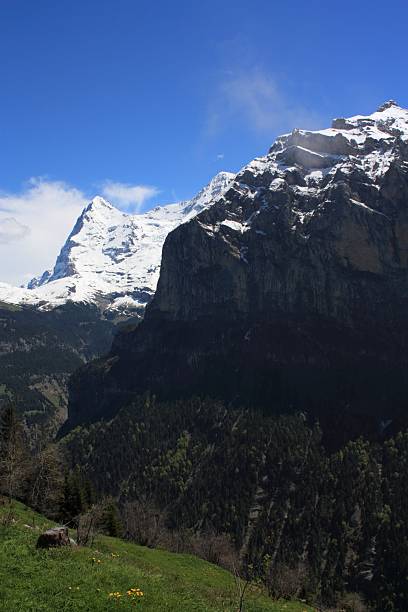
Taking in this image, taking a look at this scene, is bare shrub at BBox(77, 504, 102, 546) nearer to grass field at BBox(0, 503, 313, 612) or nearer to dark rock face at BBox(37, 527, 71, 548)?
dark rock face at BBox(37, 527, 71, 548)

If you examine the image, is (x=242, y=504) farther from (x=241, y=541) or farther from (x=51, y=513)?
(x=51, y=513)

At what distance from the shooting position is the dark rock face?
36.2 meters

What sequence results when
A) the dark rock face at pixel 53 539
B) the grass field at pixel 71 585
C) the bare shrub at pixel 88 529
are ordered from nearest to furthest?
the grass field at pixel 71 585 < the dark rock face at pixel 53 539 < the bare shrub at pixel 88 529

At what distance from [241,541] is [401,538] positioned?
4986cm

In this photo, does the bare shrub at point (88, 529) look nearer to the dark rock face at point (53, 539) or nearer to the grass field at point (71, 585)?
the dark rock face at point (53, 539)

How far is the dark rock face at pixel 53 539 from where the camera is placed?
119 ft

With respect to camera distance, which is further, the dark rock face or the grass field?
the dark rock face

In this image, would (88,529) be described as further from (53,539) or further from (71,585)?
(71,585)

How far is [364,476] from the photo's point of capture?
19275 cm

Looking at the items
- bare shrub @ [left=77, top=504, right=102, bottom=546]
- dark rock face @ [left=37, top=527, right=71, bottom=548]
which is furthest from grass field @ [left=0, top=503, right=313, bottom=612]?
bare shrub @ [left=77, top=504, right=102, bottom=546]

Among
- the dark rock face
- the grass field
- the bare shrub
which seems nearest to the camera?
the grass field

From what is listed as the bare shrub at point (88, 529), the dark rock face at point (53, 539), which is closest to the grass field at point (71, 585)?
the dark rock face at point (53, 539)

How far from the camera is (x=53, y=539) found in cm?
3666

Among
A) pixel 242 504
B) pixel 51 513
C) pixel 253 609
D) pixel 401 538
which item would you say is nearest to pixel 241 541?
pixel 242 504
